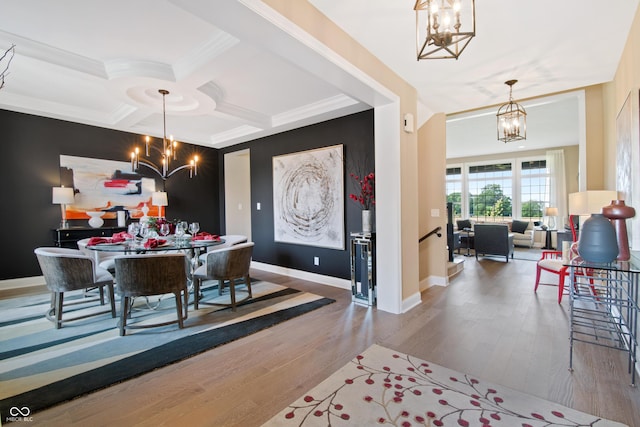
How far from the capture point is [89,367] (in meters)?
2.17

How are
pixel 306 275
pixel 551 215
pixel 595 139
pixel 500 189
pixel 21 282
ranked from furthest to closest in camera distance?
pixel 500 189 < pixel 551 215 < pixel 306 275 < pixel 21 282 < pixel 595 139

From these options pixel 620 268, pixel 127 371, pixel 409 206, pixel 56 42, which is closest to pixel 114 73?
pixel 56 42

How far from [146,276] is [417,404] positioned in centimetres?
246

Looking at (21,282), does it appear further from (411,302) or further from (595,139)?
(595,139)

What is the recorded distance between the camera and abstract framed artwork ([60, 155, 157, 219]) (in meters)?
4.72

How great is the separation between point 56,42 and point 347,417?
3927mm

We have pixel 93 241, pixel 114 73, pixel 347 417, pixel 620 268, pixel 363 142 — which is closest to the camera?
pixel 347 417

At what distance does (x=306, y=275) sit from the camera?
481 cm

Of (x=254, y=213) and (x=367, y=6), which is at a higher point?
(x=367, y=6)

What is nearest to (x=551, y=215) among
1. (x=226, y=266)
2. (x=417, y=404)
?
(x=417, y=404)

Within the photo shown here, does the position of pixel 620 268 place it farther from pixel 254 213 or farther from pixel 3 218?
pixel 3 218

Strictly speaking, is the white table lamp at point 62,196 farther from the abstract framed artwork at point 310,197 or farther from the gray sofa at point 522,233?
the gray sofa at point 522,233

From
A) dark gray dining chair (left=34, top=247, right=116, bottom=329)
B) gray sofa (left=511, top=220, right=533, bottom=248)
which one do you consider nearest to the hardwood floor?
dark gray dining chair (left=34, top=247, right=116, bottom=329)

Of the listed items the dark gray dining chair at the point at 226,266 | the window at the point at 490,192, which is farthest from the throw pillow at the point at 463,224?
the dark gray dining chair at the point at 226,266
